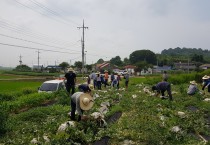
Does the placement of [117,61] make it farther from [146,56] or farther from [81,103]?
[81,103]

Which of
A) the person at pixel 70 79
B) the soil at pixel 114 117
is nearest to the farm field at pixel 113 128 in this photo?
the soil at pixel 114 117

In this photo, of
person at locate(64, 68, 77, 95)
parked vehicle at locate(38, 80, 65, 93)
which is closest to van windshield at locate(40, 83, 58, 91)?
parked vehicle at locate(38, 80, 65, 93)

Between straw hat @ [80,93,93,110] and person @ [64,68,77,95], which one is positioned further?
person @ [64,68,77,95]

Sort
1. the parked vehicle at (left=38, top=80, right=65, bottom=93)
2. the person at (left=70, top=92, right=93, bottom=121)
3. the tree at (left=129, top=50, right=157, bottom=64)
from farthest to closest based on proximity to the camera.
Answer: the tree at (left=129, top=50, right=157, bottom=64) < the parked vehicle at (left=38, top=80, right=65, bottom=93) < the person at (left=70, top=92, right=93, bottom=121)

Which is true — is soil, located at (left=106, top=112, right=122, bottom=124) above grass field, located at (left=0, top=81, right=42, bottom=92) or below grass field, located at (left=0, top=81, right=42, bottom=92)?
above

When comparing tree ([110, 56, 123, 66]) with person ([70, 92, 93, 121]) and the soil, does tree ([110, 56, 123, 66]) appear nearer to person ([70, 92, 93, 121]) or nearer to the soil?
the soil

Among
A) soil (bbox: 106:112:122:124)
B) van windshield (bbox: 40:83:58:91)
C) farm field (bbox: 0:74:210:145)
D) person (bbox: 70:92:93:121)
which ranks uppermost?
person (bbox: 70:92:93:121)

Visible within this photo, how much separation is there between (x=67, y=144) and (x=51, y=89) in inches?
601

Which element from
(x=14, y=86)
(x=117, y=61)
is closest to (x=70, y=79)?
(x=14, y=86)

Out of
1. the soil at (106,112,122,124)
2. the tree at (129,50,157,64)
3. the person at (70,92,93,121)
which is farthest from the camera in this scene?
the tree at (129,50,157,64)

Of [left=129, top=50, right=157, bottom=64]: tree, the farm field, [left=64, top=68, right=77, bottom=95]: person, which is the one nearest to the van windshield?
[left=64, top=68, right=77, bottom=95]: person

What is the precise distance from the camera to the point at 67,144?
9.09 m

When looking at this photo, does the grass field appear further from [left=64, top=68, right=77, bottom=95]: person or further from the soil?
the soil

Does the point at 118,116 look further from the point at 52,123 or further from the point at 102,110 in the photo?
the point at 52,123
